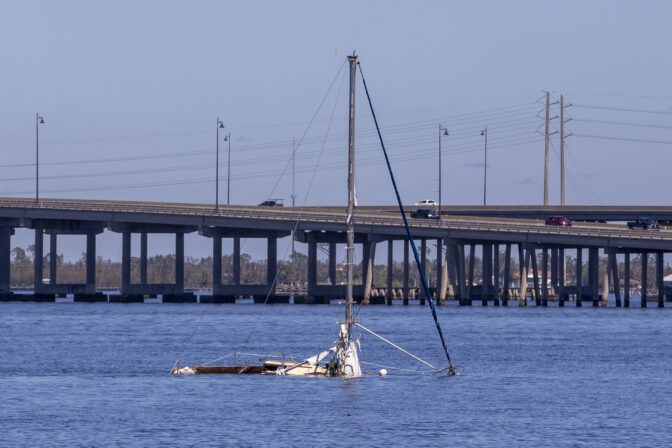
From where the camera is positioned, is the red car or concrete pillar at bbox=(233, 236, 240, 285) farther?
concrete pillar at bbox=(233, 236, 240, 285)

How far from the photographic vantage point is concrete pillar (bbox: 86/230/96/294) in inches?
6398

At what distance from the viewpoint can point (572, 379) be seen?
204ft

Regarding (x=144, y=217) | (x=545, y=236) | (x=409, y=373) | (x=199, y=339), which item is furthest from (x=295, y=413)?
(x=144, y=217)

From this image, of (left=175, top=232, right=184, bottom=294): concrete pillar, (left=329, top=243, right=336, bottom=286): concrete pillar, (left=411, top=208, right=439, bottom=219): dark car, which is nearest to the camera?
(left=411, top=208, right=439, bottom=219): dark car

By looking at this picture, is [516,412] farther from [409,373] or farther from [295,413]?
[409,373]

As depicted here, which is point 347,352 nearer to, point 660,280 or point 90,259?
point 660,280

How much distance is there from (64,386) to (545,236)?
8671cm

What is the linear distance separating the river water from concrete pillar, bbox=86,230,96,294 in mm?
62916

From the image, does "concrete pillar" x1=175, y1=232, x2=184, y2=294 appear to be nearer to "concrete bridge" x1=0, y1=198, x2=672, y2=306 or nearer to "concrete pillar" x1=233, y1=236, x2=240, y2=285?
"concrete bridge" x1=0, y1=198, x2=672, y2=306

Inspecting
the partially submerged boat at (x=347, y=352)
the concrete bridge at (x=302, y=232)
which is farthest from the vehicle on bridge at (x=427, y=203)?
the partially submerged boat at (x=347, y=352)

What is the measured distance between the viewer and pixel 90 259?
165500 millimetres

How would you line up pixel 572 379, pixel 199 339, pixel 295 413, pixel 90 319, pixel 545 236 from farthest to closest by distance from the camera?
pixel 545 236
pixel 90 319
pixel 199 339
pixel 572 379
pixel 295 413

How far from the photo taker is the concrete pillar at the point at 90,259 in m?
162

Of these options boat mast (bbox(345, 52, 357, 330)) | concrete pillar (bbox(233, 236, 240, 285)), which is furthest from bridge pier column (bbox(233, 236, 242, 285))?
boat mast (bbox(345, 52, 357, 330))
